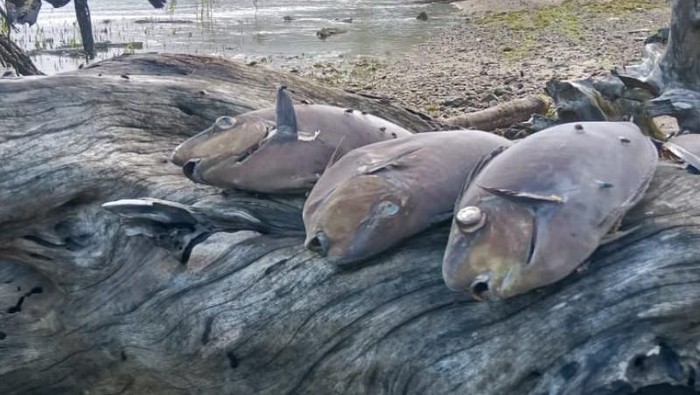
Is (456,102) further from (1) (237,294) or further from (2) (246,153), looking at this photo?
(1) (237,294)

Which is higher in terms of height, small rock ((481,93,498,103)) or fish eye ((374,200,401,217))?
fish eye ((374,200,401,217))

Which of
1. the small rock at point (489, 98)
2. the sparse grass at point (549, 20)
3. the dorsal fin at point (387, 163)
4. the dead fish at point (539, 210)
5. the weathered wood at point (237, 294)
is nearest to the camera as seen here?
the dead fish at point (539, 210)

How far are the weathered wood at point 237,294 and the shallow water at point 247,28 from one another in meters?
11.0

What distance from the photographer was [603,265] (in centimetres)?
349

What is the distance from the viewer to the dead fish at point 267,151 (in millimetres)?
4219

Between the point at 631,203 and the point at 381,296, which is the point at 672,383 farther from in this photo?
the point at 381,296

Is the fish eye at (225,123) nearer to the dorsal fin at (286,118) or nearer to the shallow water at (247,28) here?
the dorsal fin at (286,118)

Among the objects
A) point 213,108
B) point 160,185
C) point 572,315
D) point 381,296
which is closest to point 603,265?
point 572,315

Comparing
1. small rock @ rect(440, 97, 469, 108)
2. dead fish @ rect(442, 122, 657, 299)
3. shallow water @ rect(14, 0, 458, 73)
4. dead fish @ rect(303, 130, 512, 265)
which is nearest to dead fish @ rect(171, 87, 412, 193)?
dead fish @ rect(303, 130, 512, 265)

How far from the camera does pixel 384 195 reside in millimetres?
3664

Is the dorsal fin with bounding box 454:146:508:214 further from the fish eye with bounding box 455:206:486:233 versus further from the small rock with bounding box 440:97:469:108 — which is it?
the small rock with bounding box 440:97:469:108

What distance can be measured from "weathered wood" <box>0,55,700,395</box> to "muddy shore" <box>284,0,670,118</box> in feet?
17.9

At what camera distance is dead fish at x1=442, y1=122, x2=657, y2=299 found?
10.4 ft

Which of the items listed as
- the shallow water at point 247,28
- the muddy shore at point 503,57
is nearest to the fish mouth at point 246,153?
the muddy shore at point 503,57
